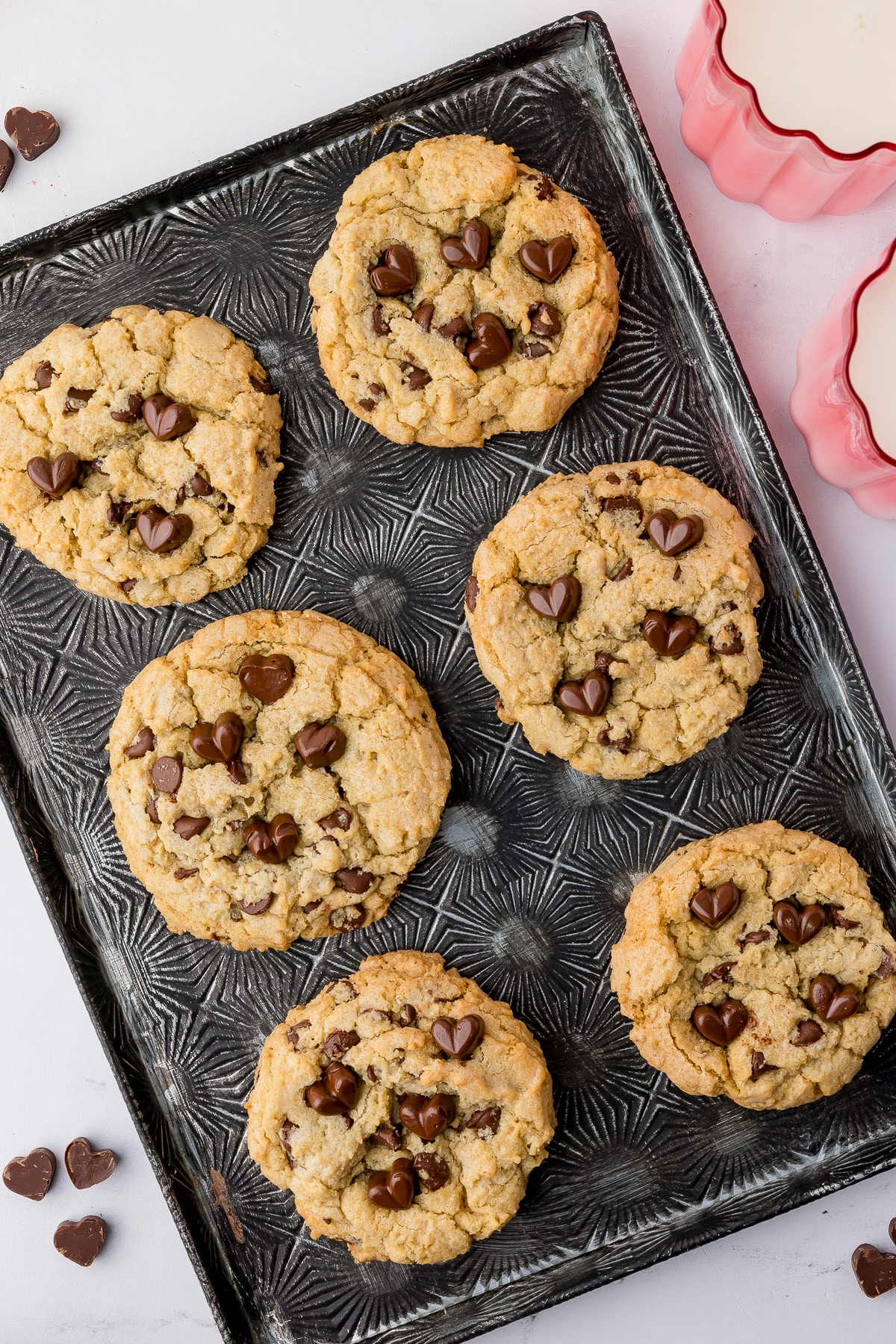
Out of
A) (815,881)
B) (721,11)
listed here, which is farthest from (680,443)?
(815,881)

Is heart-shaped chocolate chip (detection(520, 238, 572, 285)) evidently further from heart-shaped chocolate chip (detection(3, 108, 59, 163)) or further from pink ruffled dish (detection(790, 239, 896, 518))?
heart-shaped chocolate chip (detection(3, 108, 59, 163))

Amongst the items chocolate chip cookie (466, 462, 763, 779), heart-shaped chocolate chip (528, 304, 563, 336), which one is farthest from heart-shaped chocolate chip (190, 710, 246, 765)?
heart-shaped chocolate chip (528, 304, 563, 336)

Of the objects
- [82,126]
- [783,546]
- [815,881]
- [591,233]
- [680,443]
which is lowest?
[815,881]

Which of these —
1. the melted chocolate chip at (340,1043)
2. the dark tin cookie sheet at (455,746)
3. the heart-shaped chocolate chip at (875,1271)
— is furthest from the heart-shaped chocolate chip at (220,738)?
the heart-shaped chocolate chip at (875,1271)

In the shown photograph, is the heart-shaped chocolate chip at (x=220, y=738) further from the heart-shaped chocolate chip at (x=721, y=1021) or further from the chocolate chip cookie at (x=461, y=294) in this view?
the heart-shaped chocolate chip at (x=721, y=1021)

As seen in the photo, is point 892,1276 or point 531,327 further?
point 892,1276

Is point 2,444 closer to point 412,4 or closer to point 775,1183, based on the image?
point 412,4

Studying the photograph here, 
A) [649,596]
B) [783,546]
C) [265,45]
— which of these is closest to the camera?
[649,596]

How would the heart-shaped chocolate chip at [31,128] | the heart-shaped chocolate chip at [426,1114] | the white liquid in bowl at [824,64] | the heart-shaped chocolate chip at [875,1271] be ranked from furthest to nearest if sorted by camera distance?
1. the heart-shaped chocolate chip at [31,128]
2. the heart-shaped chocolate chip at [875,1271]
3. the white liquid in bowl at [824,64]
4. the heart-shaped chocolate chip at [426,1114]
